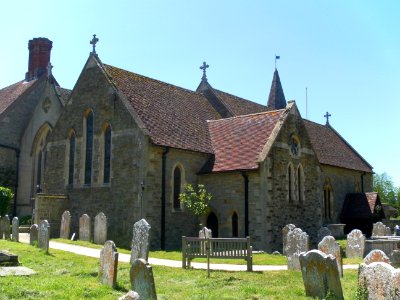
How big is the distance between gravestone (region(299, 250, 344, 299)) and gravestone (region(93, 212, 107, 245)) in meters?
12.9

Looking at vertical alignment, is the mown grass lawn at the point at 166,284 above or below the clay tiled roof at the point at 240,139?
below

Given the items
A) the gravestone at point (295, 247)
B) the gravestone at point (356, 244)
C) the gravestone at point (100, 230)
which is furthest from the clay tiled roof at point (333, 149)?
the gravestone at point (295, 247)

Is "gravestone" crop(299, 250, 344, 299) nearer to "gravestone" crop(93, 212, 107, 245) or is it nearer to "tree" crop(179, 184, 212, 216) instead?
"tree" crop(179, 184, 212, 216)

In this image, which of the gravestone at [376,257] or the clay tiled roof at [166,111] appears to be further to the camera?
the clay tiled roof at [166,111]

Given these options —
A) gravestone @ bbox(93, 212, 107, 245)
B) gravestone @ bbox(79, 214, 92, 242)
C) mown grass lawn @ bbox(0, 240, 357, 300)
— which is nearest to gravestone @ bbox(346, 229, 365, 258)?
mown grass lawn @ bbox(0, 240, 357, 300)

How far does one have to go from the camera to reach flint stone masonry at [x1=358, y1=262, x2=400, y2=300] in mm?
7852

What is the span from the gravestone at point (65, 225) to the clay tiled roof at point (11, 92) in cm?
1562

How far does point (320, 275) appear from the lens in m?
10.7

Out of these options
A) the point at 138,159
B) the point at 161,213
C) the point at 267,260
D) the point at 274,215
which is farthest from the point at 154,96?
the point at 267,260

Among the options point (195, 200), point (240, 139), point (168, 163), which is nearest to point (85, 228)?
point (168, 163)

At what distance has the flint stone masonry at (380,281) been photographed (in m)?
7.85

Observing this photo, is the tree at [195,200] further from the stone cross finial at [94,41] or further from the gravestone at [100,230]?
the stone cross finial at [94,41]

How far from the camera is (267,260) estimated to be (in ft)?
60.5

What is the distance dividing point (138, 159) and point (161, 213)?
286 cm
